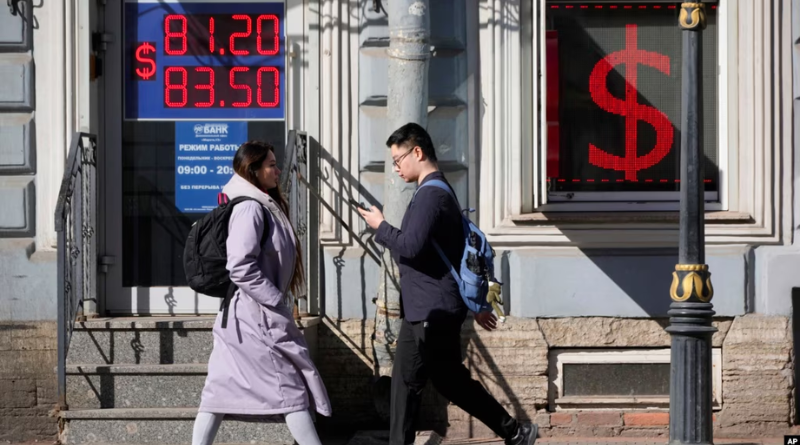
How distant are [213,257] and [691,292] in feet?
8.54

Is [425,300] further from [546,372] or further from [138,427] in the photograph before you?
[546,372]

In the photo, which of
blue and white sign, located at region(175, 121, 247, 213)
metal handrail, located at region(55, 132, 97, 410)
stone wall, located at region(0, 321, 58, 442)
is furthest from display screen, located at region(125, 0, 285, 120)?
stone wall, located at region(0, 321, 58, 442)

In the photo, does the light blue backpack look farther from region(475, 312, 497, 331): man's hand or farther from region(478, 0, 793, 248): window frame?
region(478, 0, 793, 248): window frame

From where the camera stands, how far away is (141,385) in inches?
296

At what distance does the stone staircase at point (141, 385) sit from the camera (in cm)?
730

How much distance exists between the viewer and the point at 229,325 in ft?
19.6

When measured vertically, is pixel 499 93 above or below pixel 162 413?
above

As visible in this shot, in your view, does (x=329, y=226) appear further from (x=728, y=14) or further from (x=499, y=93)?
(x=728, y=14)

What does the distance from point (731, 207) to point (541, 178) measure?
1.47 meters

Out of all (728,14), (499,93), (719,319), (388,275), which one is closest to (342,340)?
(388,275)

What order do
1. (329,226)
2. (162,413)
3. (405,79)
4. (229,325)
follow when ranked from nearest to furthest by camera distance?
(229,325), (162,413), (405,79), (329,226)

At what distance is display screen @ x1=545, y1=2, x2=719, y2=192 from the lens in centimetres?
876

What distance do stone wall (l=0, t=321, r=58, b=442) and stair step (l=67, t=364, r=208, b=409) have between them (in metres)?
1.01

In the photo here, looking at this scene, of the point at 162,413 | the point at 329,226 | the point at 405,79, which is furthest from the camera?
the point at 329,226
